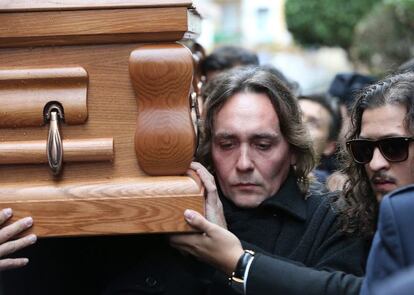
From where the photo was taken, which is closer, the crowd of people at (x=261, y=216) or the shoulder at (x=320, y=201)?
the crowd of people at (x=261, y=216)

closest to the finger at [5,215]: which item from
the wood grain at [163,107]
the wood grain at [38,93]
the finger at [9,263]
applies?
the finger at [9,263]

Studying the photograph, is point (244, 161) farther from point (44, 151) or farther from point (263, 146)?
point (44, 151)

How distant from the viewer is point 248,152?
287 cm

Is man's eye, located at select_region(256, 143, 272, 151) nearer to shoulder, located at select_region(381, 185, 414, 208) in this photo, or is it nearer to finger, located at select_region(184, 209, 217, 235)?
finger, located at select_region(184, 209, 217, 235)

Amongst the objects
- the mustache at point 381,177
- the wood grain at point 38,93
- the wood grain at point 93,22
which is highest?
the wood grain at point 93,22

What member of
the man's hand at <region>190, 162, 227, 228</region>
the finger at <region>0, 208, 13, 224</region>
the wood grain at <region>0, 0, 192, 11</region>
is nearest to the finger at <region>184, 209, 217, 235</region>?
the man's hand at <region>190, 162, 227, 228</region>

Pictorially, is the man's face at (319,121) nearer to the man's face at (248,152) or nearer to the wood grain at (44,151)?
the man's face at (248,152)

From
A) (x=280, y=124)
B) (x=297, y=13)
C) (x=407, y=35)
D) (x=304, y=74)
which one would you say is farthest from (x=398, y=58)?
(x=304, y=74)

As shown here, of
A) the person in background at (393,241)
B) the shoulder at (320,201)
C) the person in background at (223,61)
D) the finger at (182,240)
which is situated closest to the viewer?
the person in background at (393,241)

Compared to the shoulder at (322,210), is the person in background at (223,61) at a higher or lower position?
higher

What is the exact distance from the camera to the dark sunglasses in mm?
2576

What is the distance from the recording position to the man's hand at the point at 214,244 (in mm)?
2484

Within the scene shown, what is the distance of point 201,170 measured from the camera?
2.71 metres

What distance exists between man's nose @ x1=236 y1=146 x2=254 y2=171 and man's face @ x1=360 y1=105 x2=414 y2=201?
1.31 ft
